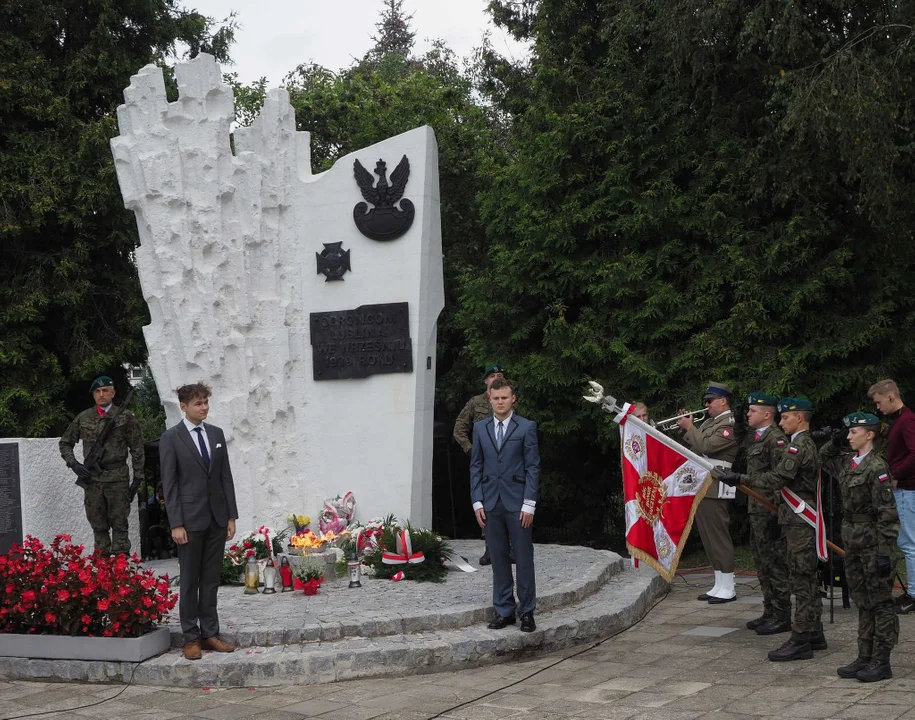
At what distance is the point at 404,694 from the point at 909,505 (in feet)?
14.2

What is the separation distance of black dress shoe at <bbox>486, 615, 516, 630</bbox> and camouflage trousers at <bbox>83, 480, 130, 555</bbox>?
174 inches

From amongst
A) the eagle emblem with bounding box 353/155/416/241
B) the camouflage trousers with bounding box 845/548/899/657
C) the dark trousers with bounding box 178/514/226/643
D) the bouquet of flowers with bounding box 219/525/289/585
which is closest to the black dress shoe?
the dark trousers with bounding box 178/514/226/643

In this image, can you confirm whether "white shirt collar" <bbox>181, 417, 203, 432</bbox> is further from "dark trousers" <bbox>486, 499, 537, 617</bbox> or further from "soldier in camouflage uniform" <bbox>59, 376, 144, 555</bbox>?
"soldier in camouflage uniform" <bbox>59, 376, 144, 555</bbox>

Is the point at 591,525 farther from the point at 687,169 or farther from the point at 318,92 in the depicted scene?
the point at 318,92

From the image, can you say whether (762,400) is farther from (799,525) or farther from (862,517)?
(862,517)

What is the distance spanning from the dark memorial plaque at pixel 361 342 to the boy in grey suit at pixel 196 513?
308 cm

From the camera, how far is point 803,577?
6297mm

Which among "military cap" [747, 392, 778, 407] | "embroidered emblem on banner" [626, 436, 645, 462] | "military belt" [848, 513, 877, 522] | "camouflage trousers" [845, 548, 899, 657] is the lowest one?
"camouflage trousers" [845, 548, 899, 657]

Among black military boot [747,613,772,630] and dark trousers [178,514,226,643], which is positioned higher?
dark trousers [178,514,226,643]

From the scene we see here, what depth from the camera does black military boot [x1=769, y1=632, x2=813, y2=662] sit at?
6199mm

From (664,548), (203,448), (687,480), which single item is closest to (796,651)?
(664,548)

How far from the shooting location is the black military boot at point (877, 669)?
219 inches

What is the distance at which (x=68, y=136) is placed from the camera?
14500mm

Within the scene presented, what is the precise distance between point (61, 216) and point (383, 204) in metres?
6.50
